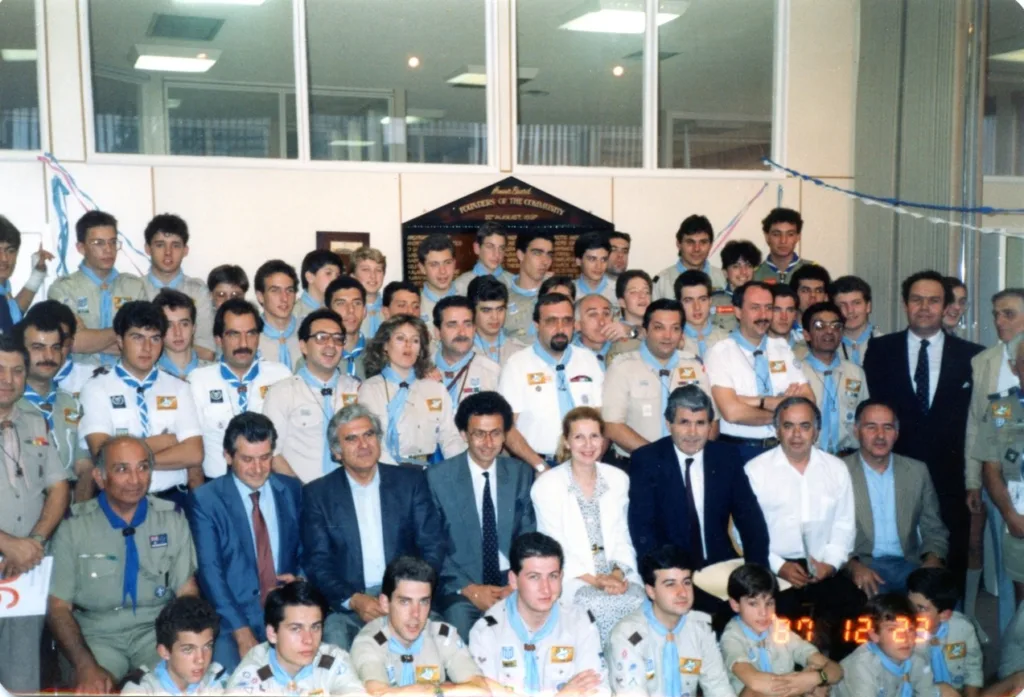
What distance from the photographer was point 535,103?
6543mm

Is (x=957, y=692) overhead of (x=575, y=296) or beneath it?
beneath

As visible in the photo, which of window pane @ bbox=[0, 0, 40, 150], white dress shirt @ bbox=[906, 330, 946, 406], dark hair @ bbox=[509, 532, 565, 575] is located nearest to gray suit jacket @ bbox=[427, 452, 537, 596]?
dark hair @ bbox=[509, 532, 565, 575]

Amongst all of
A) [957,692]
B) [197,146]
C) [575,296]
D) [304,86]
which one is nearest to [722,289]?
[575,296]

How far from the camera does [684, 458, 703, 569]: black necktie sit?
3990mm

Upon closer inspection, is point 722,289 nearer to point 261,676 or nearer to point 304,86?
point 304,86

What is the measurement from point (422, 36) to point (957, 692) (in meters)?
5.04

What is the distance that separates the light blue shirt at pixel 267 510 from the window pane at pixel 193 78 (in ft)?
10.00

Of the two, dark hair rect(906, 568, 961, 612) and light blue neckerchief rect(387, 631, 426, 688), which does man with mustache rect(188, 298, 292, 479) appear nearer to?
light blue neckerchief rect(387, 631, 426, 688)

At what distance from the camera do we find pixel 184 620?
10.4 feet

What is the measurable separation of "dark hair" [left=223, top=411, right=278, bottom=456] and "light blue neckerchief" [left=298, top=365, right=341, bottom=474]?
48cm

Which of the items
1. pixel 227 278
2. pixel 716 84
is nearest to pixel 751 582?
pixel 227 278

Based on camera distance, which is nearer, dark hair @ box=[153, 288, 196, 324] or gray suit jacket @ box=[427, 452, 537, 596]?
gray suit jacket @ box=[427, 452, 537, 596]

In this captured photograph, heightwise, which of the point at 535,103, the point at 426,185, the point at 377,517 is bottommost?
the point at 377,517

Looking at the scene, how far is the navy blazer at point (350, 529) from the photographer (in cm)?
367
